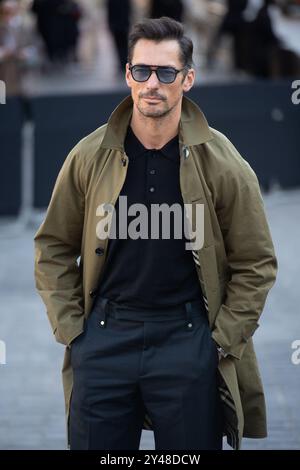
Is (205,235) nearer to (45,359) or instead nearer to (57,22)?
(45,359)

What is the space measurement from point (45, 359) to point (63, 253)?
3022 mm

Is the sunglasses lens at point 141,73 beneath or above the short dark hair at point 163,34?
beneath

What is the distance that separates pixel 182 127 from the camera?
153 inches

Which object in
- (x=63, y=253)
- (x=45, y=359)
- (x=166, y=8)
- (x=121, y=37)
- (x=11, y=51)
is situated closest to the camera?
(x=63, y=253)

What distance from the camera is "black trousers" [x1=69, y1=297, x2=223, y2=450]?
3871 millimetres

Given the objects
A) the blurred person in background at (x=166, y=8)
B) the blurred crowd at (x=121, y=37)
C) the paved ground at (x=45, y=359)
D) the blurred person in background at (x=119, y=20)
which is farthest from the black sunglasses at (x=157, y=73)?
the blurred person in background at (x=119, y=20)

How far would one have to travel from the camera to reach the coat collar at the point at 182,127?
386 cm

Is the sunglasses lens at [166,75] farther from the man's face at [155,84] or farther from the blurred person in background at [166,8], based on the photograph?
the blurred person in background at [166,8]

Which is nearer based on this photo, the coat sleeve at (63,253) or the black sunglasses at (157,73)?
the black sunglasses at (157,73)

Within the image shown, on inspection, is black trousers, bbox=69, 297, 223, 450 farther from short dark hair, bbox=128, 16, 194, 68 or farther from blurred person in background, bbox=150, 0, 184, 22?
blurred person in background, bbox=150, 0, 184, 22

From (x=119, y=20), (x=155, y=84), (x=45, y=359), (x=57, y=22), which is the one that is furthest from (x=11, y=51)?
(x=155, y=84)

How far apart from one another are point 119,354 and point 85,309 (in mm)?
238

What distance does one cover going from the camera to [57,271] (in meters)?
4.04

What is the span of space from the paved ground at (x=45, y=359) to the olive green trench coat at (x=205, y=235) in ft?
5.81
